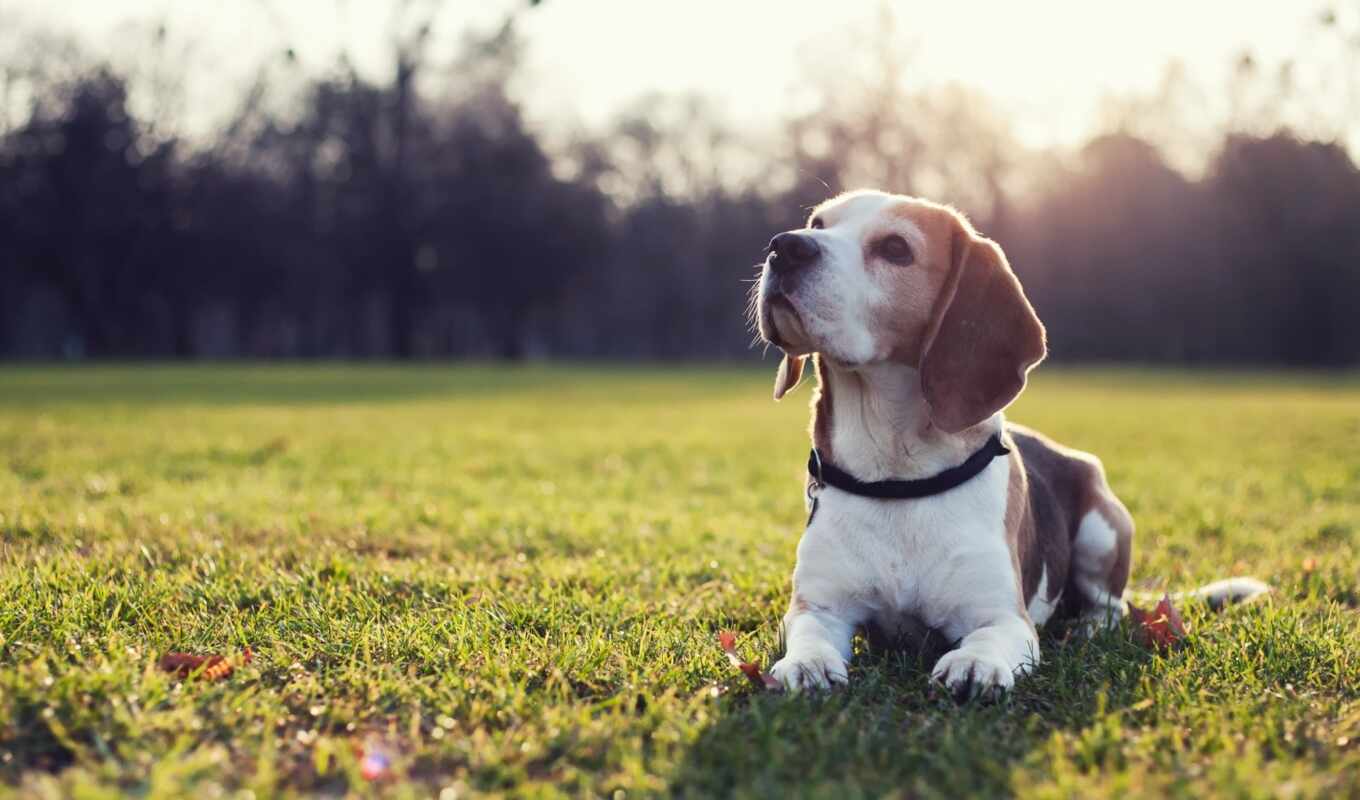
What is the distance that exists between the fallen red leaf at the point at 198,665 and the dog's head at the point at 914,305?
2.17 m

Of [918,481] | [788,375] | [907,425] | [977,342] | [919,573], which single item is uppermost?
[977,342]

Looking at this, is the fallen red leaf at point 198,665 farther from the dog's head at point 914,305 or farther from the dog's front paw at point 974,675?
the dog's front paw at point 974,675

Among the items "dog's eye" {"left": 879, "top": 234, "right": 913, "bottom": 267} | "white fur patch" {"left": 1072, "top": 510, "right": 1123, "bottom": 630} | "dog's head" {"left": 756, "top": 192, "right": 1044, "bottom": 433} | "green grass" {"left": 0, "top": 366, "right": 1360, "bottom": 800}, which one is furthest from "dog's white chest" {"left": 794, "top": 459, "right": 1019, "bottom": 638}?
"white fur patch" {"left": 1072, "top": 510, "right": 1123, "bottom": 630}

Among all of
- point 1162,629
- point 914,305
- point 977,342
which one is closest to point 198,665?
point 914,305

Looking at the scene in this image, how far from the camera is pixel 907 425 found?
13.8ft

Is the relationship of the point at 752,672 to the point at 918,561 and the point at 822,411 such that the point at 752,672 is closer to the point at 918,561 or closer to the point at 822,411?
the point at 918,561

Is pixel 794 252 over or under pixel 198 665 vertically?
over

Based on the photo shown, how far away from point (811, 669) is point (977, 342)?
134cm

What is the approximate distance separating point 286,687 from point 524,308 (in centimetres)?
5242

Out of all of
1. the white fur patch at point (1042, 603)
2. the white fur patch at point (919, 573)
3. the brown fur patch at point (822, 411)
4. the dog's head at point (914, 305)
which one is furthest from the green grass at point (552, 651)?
the dog's head at point (914, 305)

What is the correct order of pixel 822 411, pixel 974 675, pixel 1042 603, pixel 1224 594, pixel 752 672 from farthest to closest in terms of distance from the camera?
pixel 1224 594, pixel 1042 603, pixel 822 411, pixel 752 672, pixel 974 675

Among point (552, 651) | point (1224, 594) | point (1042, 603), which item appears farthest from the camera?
point (1224, 594)

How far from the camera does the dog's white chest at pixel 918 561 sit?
4.04 meters

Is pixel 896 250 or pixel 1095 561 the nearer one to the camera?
pixel 896 250
